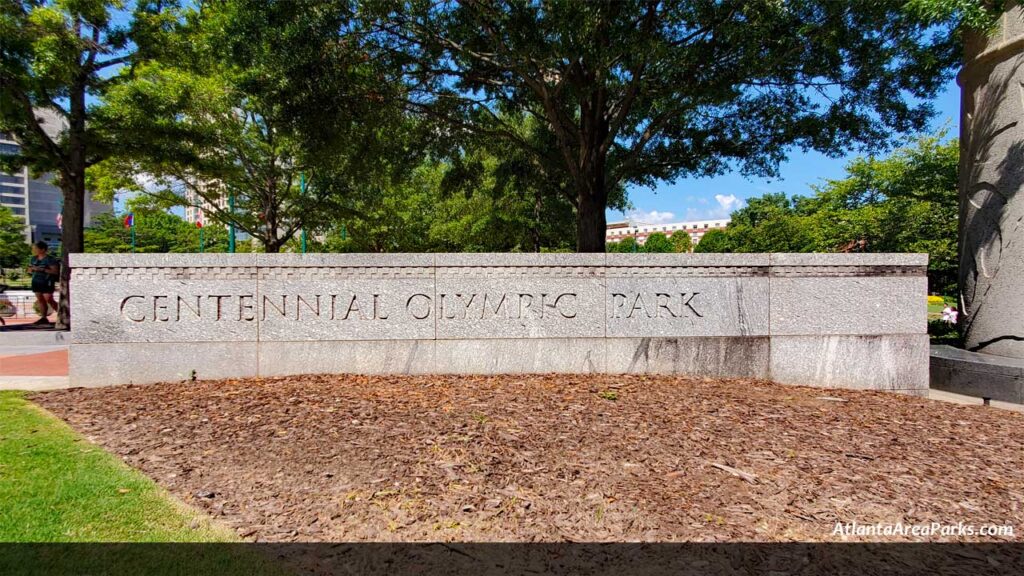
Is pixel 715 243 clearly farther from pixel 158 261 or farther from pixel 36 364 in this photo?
pixel 36 364

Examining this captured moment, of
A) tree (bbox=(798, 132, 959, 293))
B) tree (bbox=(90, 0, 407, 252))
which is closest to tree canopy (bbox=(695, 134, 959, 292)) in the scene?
tree (bbox=(798, 132, 959, 293))

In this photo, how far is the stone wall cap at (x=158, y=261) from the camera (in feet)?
19.4

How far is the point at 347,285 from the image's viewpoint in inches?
245

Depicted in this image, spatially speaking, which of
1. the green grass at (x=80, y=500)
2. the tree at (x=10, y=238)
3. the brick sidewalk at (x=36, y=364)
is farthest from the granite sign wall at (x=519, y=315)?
the tree at (x=10, y=238)

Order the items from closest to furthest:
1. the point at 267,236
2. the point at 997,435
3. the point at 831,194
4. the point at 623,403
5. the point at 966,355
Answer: the point at 997,435 < the point at 623,403 < the point at 966,355 < the point at 267,236 < the point at 831,194

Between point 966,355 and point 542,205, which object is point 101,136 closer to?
point 542,205

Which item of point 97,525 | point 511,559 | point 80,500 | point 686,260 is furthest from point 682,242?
point 97,525

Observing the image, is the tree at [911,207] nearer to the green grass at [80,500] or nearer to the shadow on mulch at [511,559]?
the shadow on mulch at [511,559]

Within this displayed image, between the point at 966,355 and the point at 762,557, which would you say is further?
the point at 966,355

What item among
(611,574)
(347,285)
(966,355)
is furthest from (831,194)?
(611,574)

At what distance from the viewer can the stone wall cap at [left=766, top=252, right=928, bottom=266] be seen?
255 inches

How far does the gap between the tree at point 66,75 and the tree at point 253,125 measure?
1.39 ft

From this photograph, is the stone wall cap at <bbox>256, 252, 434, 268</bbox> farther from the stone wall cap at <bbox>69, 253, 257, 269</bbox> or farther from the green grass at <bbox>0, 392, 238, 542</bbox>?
the green grass at <bbox>0, 392, 238, 542</bbox>

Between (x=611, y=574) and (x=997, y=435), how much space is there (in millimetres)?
4170
